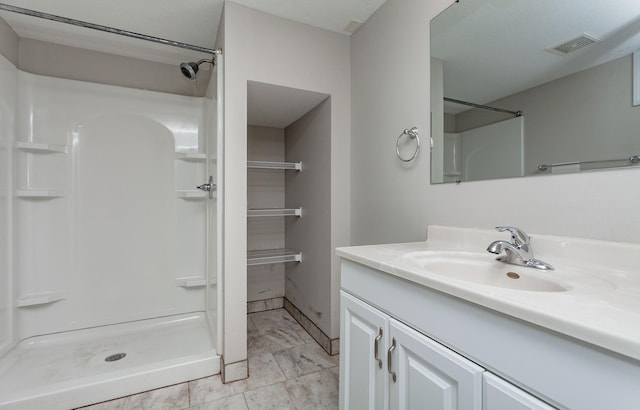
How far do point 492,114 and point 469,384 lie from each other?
1.00 m

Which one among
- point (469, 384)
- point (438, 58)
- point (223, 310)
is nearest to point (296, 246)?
point (223, 310)

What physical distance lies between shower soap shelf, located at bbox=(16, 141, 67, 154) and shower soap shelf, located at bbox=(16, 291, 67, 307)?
1010mm

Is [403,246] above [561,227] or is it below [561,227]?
below

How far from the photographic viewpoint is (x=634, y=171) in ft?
2.60

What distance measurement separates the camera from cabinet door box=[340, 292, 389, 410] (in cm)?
95

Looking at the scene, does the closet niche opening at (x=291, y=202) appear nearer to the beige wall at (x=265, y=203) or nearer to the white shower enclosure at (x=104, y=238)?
the beige wall at (x=265, y=203)

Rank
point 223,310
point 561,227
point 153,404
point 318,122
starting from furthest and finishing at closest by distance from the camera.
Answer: point 318,122, point 223,310, point 153,404, point 561,227

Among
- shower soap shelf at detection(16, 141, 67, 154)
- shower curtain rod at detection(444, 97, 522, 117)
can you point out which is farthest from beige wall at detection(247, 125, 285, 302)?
shower curtain rod at detection(444, 97, 522, 117)

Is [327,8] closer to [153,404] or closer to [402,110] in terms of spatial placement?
[402,110]

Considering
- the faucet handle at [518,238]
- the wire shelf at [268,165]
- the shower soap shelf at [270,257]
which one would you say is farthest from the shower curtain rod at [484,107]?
the shower soap shelf at [270,257]

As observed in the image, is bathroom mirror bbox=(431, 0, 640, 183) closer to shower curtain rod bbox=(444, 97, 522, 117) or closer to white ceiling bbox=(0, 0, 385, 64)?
shower curtain rod bbox=(444, 97, 522, 117)

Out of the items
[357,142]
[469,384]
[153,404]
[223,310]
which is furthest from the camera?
[357,142]

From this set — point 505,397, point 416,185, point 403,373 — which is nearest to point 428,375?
point 403,373

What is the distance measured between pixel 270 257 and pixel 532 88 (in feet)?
6.19
